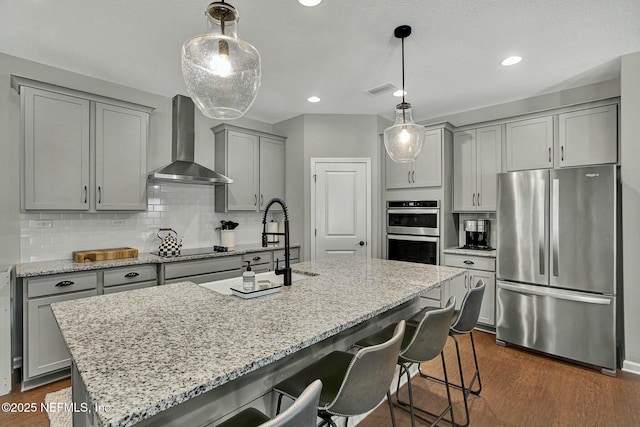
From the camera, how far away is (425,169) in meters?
4.23

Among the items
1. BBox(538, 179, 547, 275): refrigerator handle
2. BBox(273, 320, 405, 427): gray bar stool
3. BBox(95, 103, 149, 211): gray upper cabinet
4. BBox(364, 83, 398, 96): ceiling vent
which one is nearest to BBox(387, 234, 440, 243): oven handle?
BBox(538, 179, 547, 275): refrigerator handle

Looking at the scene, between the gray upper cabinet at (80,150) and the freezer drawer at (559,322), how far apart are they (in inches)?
155

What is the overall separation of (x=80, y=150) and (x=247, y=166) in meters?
1.85

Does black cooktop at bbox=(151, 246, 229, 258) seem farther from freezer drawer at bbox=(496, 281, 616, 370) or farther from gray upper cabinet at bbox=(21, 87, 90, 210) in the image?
freezer drawer at bbox=(496, 281, 616, 370)

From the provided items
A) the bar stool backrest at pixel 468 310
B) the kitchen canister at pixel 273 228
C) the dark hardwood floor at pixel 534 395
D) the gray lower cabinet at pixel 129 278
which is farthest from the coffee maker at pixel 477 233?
the gray lower cabinet at pixel 129 278

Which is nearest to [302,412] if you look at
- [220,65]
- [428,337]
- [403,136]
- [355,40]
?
[428,337]

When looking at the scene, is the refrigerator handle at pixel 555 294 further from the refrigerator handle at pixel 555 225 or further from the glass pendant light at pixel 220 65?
the glass pendant light at pixel 220 65

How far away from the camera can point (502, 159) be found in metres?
3.88

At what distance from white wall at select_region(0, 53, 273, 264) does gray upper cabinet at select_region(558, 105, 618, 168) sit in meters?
3.82

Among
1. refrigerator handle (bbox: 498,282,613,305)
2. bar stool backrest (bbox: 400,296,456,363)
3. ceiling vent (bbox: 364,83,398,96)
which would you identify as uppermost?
ceiling vent (bbox: 364,83,398,96)

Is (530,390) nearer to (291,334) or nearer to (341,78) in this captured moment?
(291,334)

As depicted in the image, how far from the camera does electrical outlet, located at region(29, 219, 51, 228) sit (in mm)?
2980

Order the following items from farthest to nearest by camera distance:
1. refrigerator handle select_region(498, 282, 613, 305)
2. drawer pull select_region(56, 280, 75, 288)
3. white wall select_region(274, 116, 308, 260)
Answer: white wall select_region(274, 116, 308, 260) → refrigerator handle select_region(498, 282, 613, 305) → drawer pull select_region(56, 280, 75, 288)

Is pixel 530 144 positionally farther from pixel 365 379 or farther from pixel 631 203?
pixel 365 379
